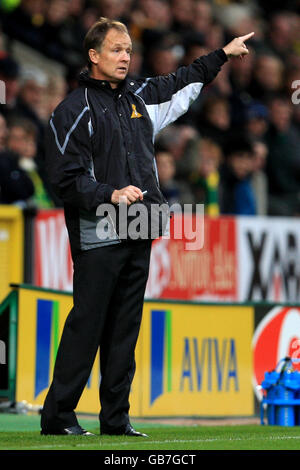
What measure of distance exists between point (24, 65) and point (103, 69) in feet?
23.7

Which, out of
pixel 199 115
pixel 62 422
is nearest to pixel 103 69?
pixel 62 422

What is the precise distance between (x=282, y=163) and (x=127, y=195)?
9.40 m

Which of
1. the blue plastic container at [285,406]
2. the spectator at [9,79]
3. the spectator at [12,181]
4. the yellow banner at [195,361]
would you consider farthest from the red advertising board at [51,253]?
the blue plastic container at [285,406]

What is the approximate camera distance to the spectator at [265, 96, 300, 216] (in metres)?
14.7

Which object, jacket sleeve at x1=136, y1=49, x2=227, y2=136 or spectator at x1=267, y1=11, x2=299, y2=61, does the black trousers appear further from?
spectator at x1=267, y1=11, x2=299, y2=61

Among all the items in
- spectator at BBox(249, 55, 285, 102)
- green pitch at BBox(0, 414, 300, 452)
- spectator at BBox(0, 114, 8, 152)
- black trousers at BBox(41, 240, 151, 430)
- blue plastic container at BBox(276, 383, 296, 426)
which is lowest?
green pitch at BBox(0, 414, 300, 452)

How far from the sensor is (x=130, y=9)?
48.6 feet

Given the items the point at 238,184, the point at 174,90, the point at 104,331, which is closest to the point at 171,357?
the point at 104,331

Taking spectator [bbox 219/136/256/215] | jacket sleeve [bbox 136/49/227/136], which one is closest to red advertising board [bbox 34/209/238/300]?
spectator [bbox 219/136/256/215]

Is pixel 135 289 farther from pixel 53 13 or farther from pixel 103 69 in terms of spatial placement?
pixel 53 13

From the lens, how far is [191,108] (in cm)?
1424

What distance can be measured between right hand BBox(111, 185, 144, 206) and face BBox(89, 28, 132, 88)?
70cm

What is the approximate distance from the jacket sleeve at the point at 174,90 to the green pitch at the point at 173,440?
168cm

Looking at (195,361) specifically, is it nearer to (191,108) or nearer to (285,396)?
(285,396)
